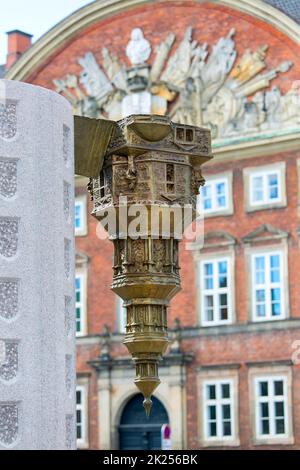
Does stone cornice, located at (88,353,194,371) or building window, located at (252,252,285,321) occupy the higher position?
building window, located at (252,252,285,321)

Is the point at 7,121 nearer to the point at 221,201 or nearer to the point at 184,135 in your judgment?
the point at 184,135

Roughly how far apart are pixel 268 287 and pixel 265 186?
2.19m

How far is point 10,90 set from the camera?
9016 mm

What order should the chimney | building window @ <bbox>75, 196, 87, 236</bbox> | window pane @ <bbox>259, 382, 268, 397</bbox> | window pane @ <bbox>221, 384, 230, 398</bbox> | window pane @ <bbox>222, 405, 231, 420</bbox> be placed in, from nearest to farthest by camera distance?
A: window pane @ <bbox>259, 382, 268, 397</bbox>, window pane @ <bbox>222, 405, 231, 420</bbox>, window pane @ <bbox>221, 384, 230, 398</bbox>, building window @ <bbox>75, 196, 87, 236</bbox>, the chimney

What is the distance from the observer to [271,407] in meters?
29.1

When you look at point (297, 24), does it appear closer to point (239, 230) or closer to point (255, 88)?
point (255, 88)

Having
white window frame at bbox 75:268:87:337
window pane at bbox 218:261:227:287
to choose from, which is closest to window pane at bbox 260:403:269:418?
window pane at bbox 218:261:227:287

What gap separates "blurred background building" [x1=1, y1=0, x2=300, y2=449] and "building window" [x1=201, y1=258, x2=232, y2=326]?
0.09ft

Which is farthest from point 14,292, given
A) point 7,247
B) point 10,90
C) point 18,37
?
point 18,37

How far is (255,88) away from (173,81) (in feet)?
7.33

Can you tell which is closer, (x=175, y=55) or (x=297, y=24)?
(x=297, y=24)

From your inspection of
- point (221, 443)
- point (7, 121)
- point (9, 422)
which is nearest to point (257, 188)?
point (221, 443)

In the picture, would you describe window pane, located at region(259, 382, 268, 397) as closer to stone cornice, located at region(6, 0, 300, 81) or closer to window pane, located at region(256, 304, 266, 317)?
window pane, located at region(256, 304, 266, 317)

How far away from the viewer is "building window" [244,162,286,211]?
29.6 m
